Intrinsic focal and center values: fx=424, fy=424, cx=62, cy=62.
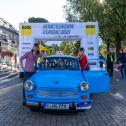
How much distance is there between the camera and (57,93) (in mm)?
10477

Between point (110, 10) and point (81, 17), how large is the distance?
25.1ft

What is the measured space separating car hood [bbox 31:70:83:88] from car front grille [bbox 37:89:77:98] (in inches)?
4.5

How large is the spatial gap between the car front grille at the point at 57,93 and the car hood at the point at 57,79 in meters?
0.11

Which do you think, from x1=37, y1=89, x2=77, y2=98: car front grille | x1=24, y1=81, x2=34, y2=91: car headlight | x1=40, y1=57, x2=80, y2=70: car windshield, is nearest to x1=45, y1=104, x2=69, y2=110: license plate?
x1=37, y1=89, x2=77, y2=98: car front grille

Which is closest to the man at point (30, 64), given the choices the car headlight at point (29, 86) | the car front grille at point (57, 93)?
the car headlight at point (29, 86)

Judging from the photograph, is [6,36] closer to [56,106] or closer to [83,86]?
[83,86]

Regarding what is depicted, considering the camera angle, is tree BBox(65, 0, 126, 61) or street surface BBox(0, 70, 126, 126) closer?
street surface BBox(0, 70, 126, 126)

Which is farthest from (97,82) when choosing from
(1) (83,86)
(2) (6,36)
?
(2) (6,36)

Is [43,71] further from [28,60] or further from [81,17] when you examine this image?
[81,17]

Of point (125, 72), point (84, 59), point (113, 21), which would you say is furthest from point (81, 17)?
point (84, 59)

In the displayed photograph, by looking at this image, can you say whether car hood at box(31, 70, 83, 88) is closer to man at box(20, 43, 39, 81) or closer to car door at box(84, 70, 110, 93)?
man at box(20, 43, 39, 81)

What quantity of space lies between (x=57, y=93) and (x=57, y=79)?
0.51m

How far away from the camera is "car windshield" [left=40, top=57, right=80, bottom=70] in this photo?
40.3ft

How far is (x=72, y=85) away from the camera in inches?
418
